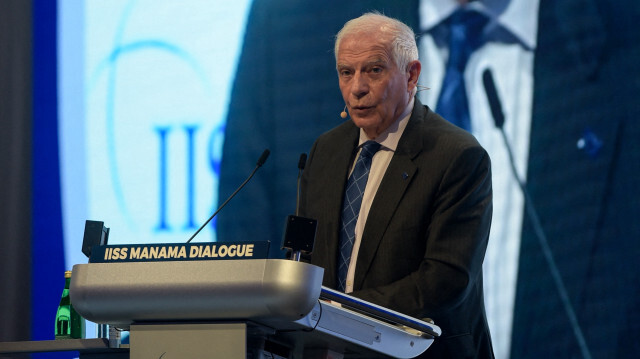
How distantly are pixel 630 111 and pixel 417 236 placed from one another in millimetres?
2093

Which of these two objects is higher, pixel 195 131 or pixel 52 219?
pixel 195 131

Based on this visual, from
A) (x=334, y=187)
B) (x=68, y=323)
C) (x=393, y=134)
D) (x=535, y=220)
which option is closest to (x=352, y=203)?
(x=334, y=187)

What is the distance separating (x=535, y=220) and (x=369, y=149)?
1720 millimetres

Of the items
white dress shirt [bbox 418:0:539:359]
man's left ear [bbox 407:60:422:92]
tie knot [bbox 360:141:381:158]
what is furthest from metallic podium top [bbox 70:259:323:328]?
white dress shirt [bbox 418:0:539:359]

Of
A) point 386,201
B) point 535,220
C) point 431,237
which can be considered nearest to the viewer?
point 431,237

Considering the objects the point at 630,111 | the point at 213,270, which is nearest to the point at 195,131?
the point at 630,111

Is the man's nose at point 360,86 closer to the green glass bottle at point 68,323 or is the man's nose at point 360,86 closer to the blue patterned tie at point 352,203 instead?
the blue patterned tie at point 352,203

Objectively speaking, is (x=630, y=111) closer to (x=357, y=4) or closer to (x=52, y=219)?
(x=357, y=4)

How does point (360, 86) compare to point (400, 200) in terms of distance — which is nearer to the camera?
point (400, 200)

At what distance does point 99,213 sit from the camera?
4238 millimetres

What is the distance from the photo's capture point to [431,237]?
2086 millimetres

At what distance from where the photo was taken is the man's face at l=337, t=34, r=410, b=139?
7.66 ft

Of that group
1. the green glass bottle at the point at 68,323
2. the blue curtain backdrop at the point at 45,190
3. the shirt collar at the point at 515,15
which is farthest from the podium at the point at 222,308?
the blue curtain backdrop at the point at 45,190

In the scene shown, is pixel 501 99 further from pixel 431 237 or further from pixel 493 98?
pixel 431 237
